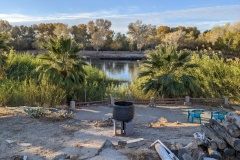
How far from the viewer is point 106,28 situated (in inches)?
2277

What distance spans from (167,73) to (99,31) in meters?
43.6

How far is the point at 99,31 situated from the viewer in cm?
5416

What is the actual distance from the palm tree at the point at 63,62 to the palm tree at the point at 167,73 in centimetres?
325

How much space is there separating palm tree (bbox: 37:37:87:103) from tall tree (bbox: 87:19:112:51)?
136 ft

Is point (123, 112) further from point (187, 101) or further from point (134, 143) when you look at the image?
point (187, 101)

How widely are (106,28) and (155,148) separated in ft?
178

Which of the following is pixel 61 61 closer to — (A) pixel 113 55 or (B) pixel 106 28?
(A) pixel 113 55

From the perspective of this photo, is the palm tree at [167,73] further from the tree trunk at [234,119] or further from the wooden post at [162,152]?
the wooden post at [162,152]

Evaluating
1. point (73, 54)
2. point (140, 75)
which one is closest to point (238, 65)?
point (140, 75)

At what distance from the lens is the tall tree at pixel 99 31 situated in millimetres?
53250

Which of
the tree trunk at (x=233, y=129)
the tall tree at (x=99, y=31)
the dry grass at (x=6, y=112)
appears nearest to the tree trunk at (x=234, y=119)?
the tree trunk at (x=233, y=129)

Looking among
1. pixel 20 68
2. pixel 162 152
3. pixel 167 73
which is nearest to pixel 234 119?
pixel 162 152

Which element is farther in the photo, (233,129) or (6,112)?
(6,112)

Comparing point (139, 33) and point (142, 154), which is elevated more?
point (139, 33)
